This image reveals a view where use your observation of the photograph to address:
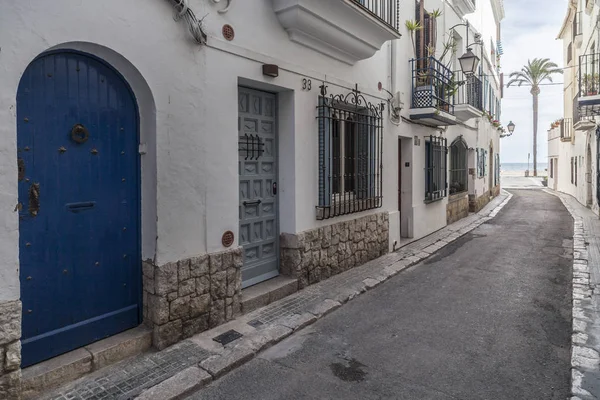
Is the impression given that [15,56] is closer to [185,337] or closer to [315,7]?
[185,337]

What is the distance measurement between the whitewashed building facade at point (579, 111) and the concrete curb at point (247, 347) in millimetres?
8415

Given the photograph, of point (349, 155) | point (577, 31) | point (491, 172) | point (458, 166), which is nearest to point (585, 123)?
point (458, 166)

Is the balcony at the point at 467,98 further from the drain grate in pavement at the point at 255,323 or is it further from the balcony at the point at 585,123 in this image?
the drain grate in pavement at the point at 255,323

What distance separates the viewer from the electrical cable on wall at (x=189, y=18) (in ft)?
11.8

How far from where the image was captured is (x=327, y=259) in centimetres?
588

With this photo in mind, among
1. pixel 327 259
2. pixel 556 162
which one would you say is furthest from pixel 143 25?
pixel 556 162

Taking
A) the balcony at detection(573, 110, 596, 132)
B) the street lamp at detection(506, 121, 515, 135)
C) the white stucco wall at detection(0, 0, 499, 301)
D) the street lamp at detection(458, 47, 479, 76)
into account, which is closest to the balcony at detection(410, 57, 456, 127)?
the street lamp at detection(458, 47, 479, 76)

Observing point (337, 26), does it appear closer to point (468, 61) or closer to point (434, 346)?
point (434, 346)

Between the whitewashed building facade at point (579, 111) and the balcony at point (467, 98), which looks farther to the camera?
the balcony at point (467, 98)

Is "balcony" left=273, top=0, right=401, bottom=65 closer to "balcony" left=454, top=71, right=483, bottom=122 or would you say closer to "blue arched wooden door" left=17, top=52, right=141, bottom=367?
"blue arched wooden door" left=17, top=52, right=141, bottom=367

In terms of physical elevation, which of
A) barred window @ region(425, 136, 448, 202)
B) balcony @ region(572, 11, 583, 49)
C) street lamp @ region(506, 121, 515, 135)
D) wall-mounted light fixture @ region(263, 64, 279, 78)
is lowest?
barred window @ region(425, 136, 448, 202)

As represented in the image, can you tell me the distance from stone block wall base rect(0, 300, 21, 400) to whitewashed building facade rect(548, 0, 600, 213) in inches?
459

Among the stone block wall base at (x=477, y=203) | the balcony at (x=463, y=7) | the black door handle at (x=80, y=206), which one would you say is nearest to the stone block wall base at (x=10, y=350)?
the black door handle at (x=80, y=206)

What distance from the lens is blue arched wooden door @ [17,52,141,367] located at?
2.96 m
